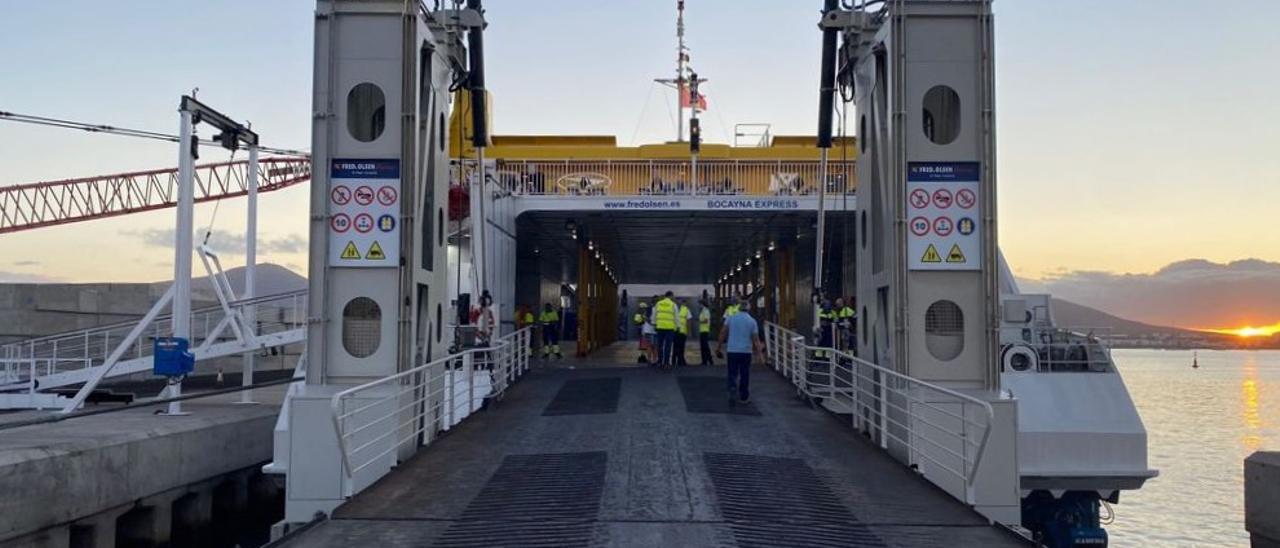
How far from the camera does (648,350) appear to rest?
21734mm

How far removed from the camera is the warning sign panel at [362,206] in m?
9.64

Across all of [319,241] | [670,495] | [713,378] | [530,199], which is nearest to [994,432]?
[670,495]

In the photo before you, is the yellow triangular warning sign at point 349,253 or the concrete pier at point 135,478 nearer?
the concrete pier at point 135,478

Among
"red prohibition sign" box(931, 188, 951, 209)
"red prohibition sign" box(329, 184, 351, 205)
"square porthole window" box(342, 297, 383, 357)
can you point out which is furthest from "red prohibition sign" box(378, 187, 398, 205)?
"red prohibition sign" box(931, 188, 951, 209)

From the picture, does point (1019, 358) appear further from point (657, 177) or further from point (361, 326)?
point (657, 177)

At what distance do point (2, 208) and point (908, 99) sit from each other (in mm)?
46126

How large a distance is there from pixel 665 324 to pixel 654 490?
1090 cm

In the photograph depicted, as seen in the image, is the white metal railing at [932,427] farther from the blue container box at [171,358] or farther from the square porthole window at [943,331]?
the blue container box at [171,358]

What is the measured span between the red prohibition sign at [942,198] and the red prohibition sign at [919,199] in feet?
0.27

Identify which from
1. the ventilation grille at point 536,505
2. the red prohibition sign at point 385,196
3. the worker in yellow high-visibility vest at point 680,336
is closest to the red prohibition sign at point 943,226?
the ventilation grille at point 536,505

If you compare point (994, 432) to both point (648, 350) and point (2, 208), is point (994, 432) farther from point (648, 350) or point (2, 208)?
point (2, 208)

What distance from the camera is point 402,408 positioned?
9133mm

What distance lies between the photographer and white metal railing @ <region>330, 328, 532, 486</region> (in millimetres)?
8250

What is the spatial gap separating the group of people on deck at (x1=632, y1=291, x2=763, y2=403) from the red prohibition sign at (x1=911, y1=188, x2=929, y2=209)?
337 cm
